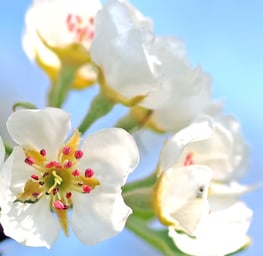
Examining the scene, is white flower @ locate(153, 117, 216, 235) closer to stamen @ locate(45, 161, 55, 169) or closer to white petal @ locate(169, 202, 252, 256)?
white petal @ locate(169, 202, 252, 256)

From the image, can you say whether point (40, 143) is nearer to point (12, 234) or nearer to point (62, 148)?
point (62, 148)

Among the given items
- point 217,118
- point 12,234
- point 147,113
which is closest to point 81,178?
point 12,234

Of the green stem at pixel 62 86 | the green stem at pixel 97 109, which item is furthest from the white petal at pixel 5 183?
the green stem at pixel 62 86

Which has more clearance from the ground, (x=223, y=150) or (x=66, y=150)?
(x=66, y=150)

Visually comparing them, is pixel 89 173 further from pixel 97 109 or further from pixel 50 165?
pixel 97 109

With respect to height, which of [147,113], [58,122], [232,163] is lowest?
[232,163]

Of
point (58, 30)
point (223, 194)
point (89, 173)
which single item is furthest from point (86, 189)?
point (58, 30)
